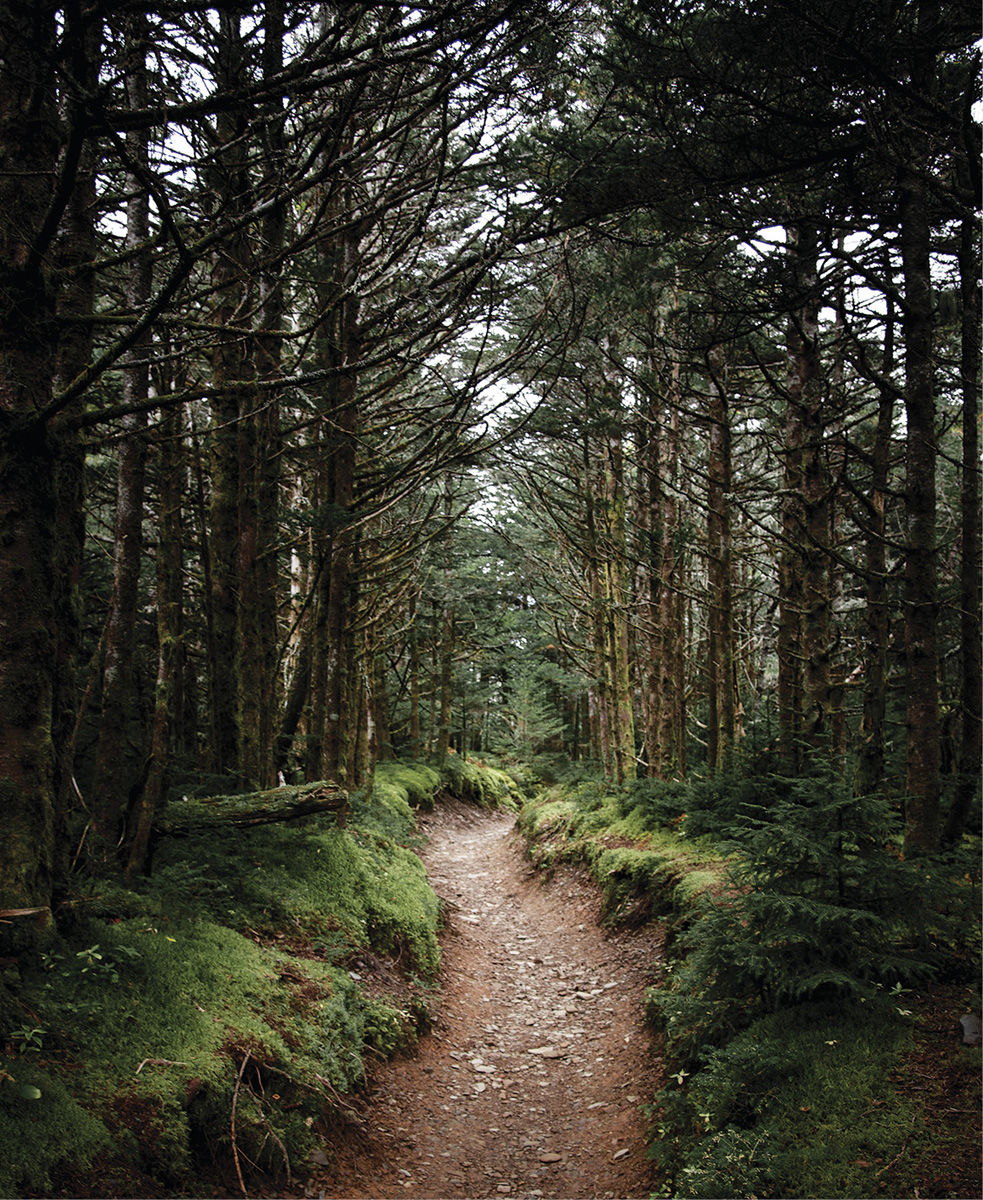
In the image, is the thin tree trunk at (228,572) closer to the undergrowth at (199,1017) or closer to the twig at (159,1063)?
the undergrowth at (199,1017)

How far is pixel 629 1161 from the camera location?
442 cm

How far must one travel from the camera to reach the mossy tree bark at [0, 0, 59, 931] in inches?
135

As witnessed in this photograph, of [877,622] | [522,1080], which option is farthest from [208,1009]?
[877,622]

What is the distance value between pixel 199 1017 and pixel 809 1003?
366 cm

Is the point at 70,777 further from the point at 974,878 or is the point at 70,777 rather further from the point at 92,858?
the point at 974,878

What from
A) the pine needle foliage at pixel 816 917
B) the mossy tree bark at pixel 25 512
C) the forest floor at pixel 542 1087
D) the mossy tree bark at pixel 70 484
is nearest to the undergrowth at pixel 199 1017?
the forest floor at pixel 542 1087

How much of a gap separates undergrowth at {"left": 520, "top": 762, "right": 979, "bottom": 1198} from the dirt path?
59 cm

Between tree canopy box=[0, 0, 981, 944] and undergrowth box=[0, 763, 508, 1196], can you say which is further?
tree canopy box=[0, 0, 981, 944]

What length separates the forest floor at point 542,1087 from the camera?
3.39 metres

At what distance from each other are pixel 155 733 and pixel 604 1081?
4.60 m

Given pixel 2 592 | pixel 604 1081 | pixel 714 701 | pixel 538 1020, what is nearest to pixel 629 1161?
pixel 604 1081

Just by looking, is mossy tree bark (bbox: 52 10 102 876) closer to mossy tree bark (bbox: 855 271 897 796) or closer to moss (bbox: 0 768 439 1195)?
moss (bbox: 0 768 439 1195)

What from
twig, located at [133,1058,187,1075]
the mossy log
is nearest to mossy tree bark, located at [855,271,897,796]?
the mossy log

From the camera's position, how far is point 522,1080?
19.0ft
